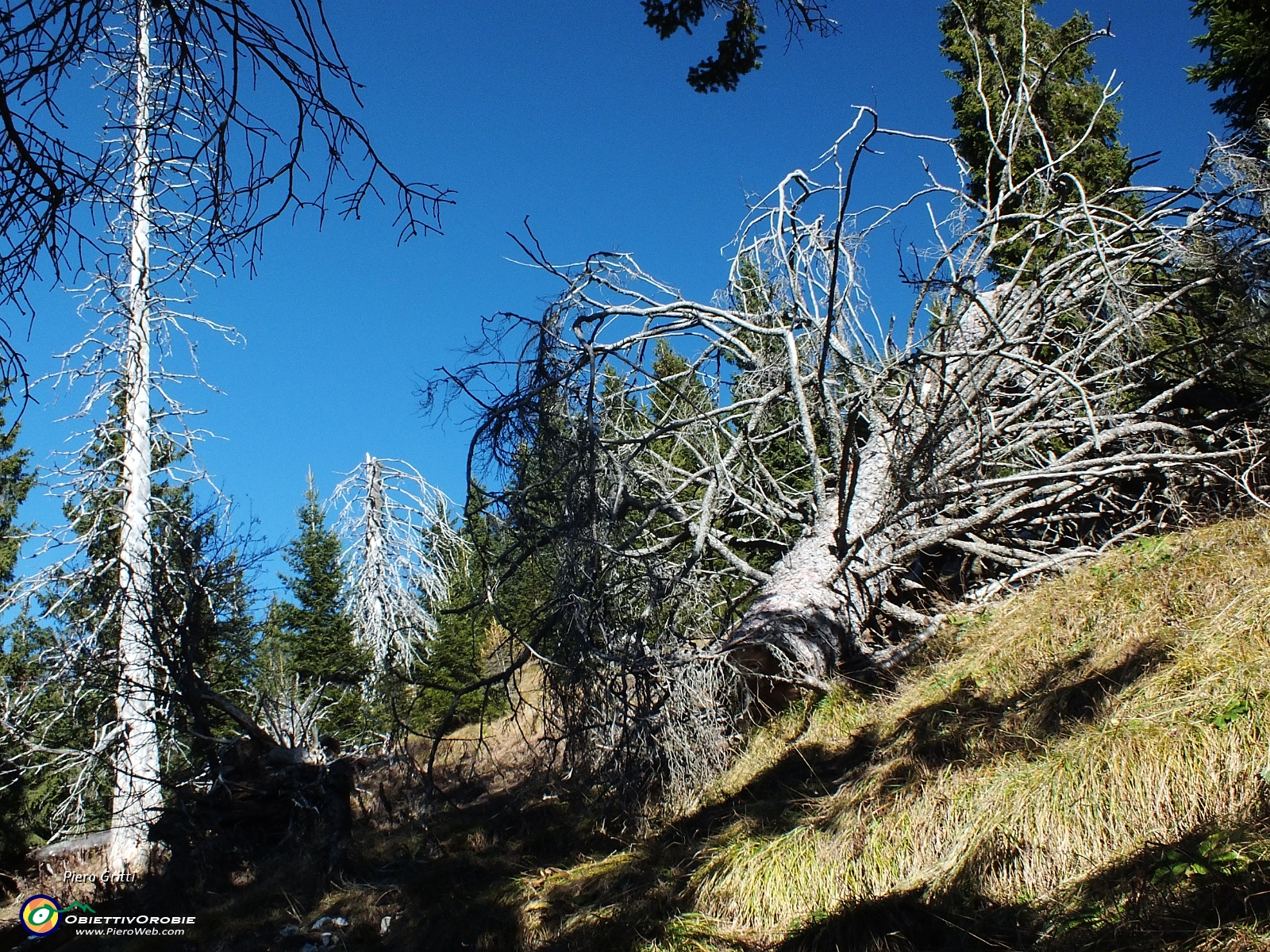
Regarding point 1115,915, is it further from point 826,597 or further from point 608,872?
point 826,597

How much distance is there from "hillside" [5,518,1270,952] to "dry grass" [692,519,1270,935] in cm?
1

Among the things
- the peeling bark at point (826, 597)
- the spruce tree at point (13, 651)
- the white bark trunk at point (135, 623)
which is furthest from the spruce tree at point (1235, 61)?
the spruce tree at point (13, 651)

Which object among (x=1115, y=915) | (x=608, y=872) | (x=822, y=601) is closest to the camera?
(x=1115, y=915)

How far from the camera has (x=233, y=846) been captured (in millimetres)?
7605

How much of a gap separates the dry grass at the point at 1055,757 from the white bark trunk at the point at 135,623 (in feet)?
18.6

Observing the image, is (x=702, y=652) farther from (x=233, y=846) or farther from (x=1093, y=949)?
(x=233, y=846)

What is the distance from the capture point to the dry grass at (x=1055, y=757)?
11.2 ft

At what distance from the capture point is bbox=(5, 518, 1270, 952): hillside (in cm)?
319

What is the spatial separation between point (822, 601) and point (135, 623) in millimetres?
6226

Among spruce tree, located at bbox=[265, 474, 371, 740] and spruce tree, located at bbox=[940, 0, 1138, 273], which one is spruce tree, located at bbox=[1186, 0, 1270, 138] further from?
spruce tree, located at bbox=[265, 474, 371, 740]

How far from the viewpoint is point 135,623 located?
8.21 metres

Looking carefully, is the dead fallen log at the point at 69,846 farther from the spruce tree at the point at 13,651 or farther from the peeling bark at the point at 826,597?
the peeling bark at the point at 826,597

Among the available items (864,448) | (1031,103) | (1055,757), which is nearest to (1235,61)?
(1031,103)

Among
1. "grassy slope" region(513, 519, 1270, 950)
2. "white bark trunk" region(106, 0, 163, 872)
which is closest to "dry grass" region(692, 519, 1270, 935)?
"grassy slope" region(513, 519, 1270, 950)
